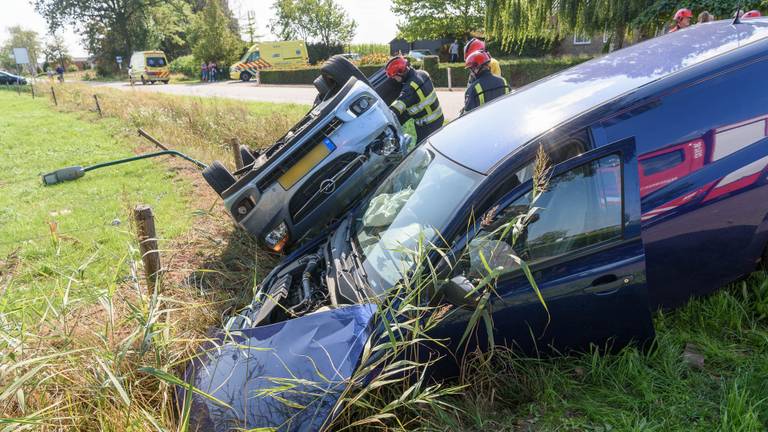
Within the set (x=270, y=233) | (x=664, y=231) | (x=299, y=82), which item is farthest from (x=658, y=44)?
(x=299, y=82)

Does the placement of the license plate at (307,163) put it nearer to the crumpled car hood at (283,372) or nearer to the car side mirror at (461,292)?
the crumpled car hood at (283,372)

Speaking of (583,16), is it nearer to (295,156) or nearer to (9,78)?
(295,156)

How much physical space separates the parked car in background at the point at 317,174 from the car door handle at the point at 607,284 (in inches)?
93.2

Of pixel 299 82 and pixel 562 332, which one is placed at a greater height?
pixel 299 82

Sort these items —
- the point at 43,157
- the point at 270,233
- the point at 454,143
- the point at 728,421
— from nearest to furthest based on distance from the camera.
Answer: the point at 728,421 → the point at 454,143 → the point at 270,233 → the point at 43,157

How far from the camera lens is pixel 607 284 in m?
2.37

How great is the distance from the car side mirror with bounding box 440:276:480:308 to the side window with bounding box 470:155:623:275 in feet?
0.67

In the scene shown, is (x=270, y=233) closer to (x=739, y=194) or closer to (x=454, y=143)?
(x=454, y=143)

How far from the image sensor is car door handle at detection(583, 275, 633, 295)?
2.34 m

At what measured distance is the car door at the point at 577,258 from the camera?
2.33 m

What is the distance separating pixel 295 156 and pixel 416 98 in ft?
6.54

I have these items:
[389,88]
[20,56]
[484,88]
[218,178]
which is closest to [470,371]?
[218,178]

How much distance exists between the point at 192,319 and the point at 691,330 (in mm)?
2848

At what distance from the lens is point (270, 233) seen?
4.25 meters
